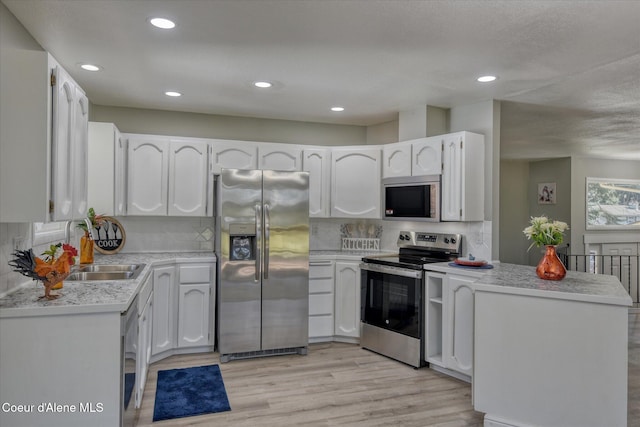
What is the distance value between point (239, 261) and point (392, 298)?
1.45 metres

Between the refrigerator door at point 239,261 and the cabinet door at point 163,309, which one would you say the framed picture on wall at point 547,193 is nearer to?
the refrigerator door at point 239,261

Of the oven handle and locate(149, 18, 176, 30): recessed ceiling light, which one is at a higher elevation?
locate(149, 18, 176, 30): recessed ceiling light

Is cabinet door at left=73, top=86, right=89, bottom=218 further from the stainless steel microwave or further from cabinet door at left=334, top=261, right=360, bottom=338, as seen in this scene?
the stainless steel microwave

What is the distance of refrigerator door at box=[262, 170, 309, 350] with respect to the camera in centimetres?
412

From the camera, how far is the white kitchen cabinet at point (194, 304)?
4.11 metres

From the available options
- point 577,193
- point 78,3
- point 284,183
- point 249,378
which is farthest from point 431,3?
point 577,193

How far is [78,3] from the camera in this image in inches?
90.4

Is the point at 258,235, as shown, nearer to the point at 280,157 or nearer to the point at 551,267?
the point at 280,157

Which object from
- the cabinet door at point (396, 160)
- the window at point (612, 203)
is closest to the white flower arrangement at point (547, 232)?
the cabinet door at point (396, 160)

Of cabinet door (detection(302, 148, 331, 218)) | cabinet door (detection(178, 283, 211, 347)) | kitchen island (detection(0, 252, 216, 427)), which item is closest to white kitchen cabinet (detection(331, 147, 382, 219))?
cabinet door (detection(302, 148, 331, 218))

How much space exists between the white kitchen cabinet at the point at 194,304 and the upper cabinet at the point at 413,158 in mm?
2063

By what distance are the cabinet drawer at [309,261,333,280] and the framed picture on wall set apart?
6.15 metres

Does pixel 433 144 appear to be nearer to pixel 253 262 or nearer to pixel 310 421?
pixel 253 262

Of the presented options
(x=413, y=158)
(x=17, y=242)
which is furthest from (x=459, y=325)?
(x=17, y=242)
